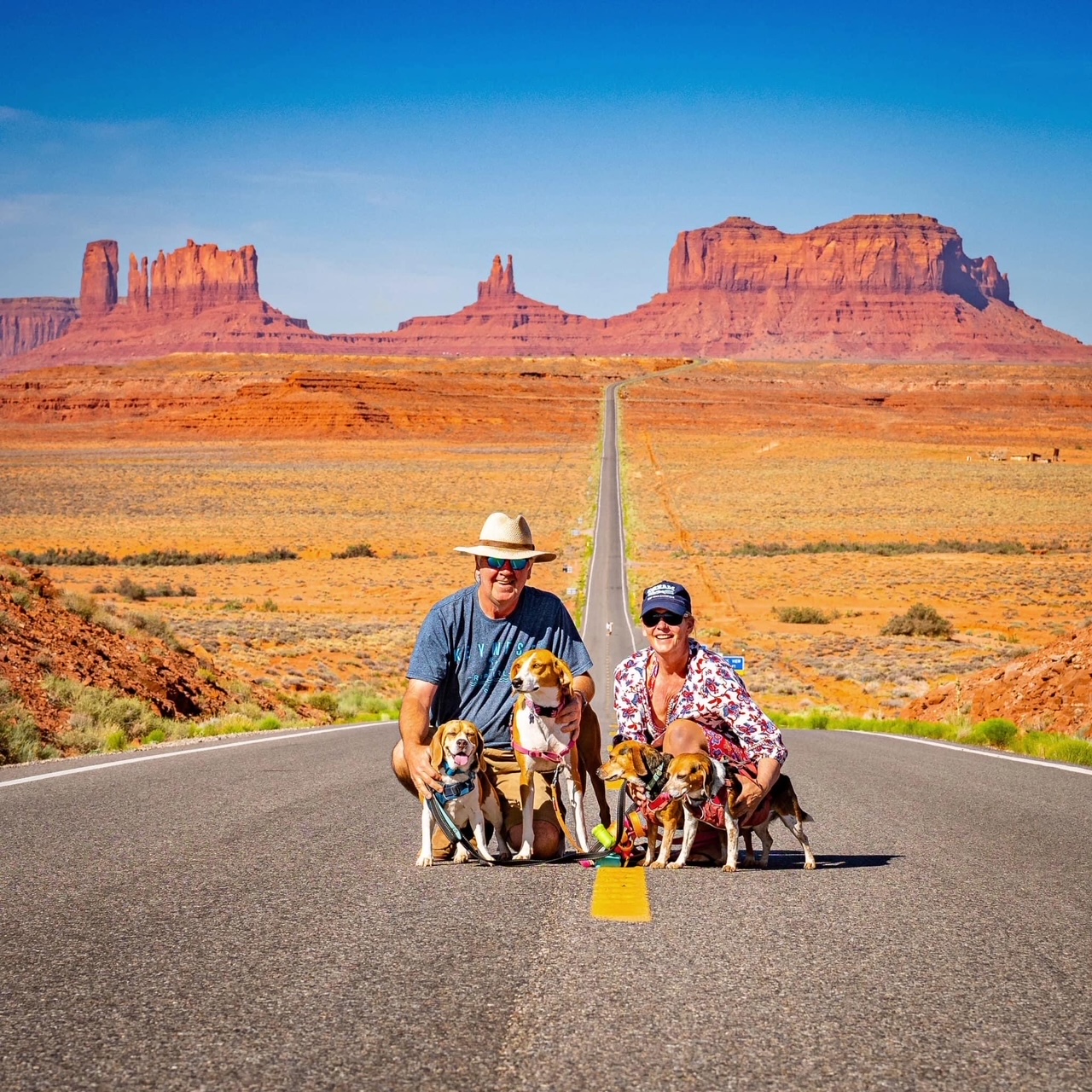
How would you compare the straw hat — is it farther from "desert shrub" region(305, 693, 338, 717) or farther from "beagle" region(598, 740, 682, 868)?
"desert shrub" region(305, 693, 338, 717)

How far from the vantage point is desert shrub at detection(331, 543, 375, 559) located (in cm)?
5859

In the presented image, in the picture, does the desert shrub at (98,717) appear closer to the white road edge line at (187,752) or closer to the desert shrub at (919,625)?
the white road edge line at (187,752)

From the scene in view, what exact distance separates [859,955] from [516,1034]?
1526mm

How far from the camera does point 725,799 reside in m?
6.07

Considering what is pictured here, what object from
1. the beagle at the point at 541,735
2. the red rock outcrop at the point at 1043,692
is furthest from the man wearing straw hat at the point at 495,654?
the red rock outcrop at the point at 1043,692

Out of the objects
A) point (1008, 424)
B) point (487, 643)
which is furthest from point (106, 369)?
point (487, 643)

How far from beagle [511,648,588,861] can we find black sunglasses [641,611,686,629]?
0.46 meters

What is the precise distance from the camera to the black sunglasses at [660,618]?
6.05 meters

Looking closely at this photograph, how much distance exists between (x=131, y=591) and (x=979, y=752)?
111ft

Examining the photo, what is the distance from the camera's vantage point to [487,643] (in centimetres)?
636

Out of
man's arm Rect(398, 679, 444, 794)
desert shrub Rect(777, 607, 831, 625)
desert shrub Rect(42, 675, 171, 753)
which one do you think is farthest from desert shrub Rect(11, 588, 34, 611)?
desert shrub Rect(777, 607, 831, 625)

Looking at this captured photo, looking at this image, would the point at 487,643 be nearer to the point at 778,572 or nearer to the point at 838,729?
the point at 838,729

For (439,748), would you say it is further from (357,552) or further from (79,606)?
(357,552)

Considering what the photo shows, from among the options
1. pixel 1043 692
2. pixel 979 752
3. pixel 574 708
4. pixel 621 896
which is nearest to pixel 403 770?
pixel 574 708
